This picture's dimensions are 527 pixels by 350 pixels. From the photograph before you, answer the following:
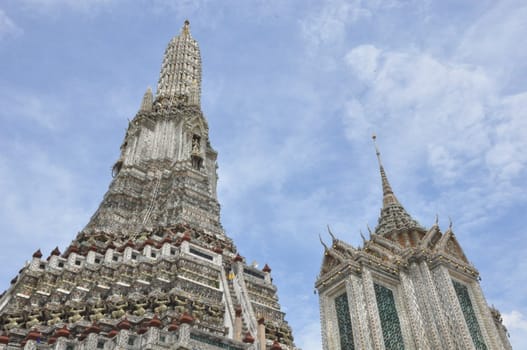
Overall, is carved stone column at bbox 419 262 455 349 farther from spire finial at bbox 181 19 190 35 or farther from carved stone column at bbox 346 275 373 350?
spire finial at bbox 181 19 190 35

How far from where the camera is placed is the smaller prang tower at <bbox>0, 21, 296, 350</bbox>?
48.0ft

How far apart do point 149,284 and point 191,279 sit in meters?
1.63

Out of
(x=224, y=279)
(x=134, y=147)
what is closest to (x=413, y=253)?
(x=224, y=279)

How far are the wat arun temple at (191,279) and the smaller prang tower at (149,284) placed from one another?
2.3 inches

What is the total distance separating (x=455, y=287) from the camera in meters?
33.1

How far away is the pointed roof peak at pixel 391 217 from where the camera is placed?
40075mm

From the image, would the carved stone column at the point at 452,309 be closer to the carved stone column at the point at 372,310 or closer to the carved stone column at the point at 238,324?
the carved stone column at the point at 372,310

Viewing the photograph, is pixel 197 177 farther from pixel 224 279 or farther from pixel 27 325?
pixel 27 325

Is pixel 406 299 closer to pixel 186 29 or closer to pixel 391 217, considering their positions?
pixel 391 217

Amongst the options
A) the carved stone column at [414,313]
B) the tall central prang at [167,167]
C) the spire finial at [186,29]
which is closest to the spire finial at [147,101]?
the tall central prang at [167,167]

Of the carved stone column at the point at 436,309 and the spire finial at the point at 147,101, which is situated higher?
the spire finial at the point at 147,101

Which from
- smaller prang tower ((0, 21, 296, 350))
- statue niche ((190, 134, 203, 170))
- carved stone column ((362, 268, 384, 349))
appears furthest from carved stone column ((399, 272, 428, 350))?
statue niche ((190, 134, 203, 170))

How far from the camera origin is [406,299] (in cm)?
3238

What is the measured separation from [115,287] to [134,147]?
17.1 metres
